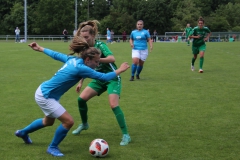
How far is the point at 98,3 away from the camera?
8569cm

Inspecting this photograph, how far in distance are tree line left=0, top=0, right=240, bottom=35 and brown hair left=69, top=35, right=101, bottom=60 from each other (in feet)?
214

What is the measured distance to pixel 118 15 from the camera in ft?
256

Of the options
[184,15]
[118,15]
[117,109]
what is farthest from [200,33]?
[118,15]

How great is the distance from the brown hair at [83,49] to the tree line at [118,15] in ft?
214

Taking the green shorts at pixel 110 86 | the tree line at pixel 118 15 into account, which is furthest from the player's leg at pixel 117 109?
the tree line at pixel 118 15

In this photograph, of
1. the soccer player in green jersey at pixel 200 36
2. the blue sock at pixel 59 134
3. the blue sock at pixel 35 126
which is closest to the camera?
the blue sock at pixel 59 134

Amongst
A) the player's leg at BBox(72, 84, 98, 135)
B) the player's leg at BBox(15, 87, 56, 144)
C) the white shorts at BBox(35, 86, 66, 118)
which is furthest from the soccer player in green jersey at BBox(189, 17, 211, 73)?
the white shorts at BBox(35, 86, 66, 118)

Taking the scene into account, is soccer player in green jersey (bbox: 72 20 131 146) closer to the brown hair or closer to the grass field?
the grass field

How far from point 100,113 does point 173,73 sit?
7876 millimetres

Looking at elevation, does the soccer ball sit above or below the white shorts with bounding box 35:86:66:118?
below

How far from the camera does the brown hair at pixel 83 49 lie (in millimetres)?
5332

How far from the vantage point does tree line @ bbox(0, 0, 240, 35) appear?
7075 cm

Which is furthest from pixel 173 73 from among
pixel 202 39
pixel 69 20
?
pixel 69 20

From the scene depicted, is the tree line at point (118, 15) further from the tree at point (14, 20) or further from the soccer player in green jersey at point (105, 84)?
the soccer player in green jersey at point (105, 84)
